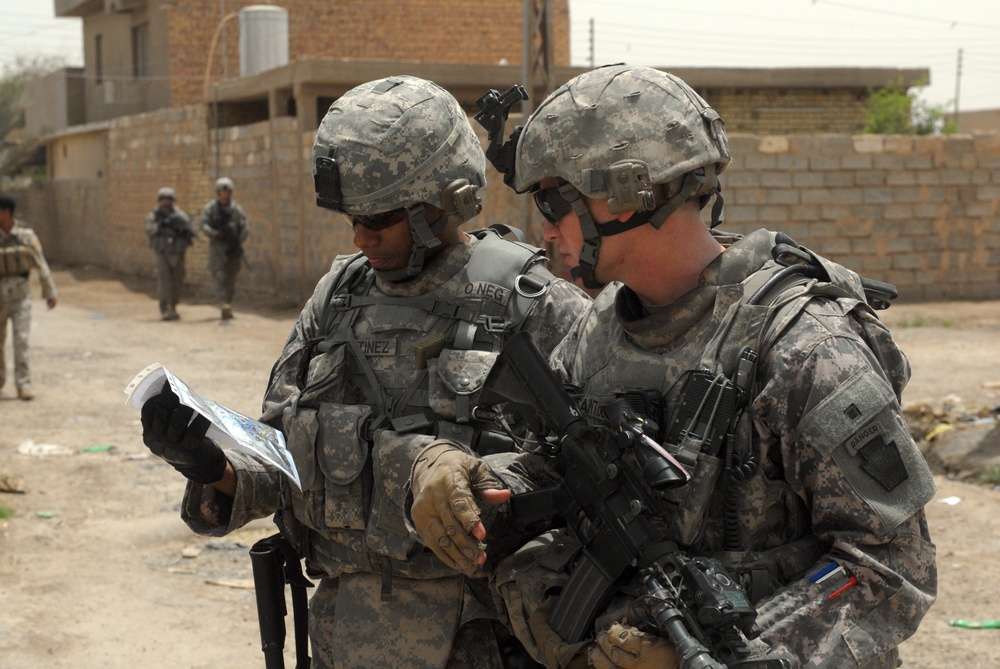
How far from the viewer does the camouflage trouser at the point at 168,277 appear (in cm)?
1458

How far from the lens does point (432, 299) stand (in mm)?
2586

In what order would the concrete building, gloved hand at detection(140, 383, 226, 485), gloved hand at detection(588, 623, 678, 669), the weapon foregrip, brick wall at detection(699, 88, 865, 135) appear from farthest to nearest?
1. brick wall at detection(699, 88, 865, 135)
2. the concrete building
3. the weapon foregrip
4. gloved hand at detection(140, 383, 226, 485)
5. gloved hand at detection(588, 623, 678, 669)

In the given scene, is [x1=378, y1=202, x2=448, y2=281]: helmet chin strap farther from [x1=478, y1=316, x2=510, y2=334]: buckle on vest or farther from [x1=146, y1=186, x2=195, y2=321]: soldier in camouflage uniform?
[x1=146, y1=186, x2=195, y2=321]: soldier in camouflage uniform

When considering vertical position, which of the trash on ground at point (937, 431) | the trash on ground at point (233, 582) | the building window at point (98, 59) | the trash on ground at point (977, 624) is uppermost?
the building window at point (98, 59)

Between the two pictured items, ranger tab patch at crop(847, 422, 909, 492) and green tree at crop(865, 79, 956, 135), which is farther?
green tree at crop(865, 79, 956, 135)

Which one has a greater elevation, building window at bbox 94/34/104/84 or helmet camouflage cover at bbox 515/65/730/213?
building window at bbox 94/34/104/84

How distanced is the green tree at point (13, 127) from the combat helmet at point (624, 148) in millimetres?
31531

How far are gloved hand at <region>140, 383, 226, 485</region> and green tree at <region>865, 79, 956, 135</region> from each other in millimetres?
17507

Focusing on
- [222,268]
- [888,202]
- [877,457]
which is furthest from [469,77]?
[877,457]

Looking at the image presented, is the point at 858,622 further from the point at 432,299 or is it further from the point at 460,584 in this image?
the point at 432,299

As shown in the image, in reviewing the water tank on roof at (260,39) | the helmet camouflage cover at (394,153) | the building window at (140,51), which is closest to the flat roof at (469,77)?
the water tank on roof at (260,39)

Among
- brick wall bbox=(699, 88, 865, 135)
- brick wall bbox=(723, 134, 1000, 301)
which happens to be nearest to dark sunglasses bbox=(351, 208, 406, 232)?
brick wall bbox=(723, 134, 1000, 301)

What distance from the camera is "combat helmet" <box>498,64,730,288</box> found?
1.87 metres

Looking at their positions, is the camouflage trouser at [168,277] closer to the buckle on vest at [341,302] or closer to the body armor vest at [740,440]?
the buckle on vest at [341,302]
